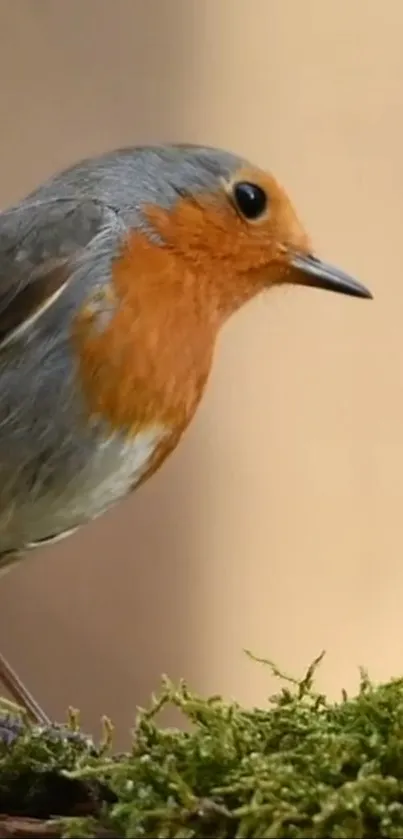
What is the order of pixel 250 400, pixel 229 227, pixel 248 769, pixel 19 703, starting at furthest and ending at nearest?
pixel 250 400
pixel 19 703
pixel 229 227
pixel 248 769

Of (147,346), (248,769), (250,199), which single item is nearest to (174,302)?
(147,346)

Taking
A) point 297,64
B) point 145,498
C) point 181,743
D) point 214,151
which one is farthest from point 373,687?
point 297,64

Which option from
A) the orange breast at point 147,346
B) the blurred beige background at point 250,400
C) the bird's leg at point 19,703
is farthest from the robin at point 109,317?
the blurred beige background at point 250,400

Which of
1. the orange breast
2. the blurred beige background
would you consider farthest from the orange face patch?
the blurred beige background

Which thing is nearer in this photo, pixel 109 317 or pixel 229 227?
pixel 109 317

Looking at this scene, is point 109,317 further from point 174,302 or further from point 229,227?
point 229,227

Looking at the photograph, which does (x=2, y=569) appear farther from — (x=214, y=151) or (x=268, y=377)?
(x=268, y=377)
